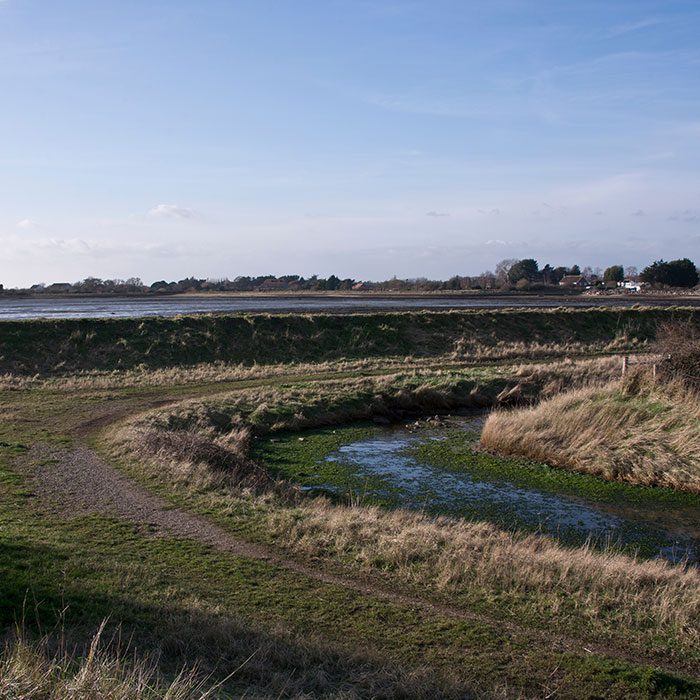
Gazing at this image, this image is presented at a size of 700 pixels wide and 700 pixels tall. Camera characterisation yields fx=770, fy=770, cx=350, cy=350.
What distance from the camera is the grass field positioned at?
738 centimetres

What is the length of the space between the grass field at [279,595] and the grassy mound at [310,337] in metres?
23.5

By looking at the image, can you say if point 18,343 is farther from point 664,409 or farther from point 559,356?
point 664,409

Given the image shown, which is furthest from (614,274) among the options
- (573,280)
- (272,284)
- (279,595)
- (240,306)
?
(279,595)

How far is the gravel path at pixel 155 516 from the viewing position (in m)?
8.78

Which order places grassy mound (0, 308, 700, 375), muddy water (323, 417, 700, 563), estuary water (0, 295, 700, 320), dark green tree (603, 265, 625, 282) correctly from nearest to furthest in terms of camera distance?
muddy water (323, 417, 700, 563), grassy mound (0, 308, 700, 375), estuary water (0, 295, 700, 320), dark green tree (603, 265, 625, 282)

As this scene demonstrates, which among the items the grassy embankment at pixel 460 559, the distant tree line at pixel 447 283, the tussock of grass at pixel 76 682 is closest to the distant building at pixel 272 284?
the distant tree line at pixel 447 283

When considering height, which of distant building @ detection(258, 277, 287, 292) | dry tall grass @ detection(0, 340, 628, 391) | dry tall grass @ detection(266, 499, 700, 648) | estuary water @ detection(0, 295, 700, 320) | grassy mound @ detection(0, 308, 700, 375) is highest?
distant building @ detection(258, 277, 287, 292)

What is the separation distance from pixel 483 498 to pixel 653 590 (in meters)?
7.59

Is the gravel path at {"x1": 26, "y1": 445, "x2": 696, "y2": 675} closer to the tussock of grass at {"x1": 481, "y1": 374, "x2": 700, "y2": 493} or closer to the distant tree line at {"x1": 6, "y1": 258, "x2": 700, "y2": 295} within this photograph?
the tussock of grass at {"x1": 481, "y1": 374, "x2": 700, "y2": 493}

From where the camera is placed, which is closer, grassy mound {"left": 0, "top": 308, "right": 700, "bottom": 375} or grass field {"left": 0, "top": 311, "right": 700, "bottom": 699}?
grass field {"left": 0, "top": 311, "right": 700, "bottom": 699}

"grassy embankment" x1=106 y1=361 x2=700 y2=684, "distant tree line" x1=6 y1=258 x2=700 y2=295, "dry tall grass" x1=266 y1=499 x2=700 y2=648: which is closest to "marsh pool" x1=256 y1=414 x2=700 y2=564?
"grassy embankment" x1=106 y1=361 x2=700 y2=684

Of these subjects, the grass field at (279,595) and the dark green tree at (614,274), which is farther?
the dark green tree at (614,274)

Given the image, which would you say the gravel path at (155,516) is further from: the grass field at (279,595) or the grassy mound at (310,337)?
the grassy mound at (310,337)

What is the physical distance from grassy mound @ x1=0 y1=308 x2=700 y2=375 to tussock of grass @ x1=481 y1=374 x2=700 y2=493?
2090 centimetres
